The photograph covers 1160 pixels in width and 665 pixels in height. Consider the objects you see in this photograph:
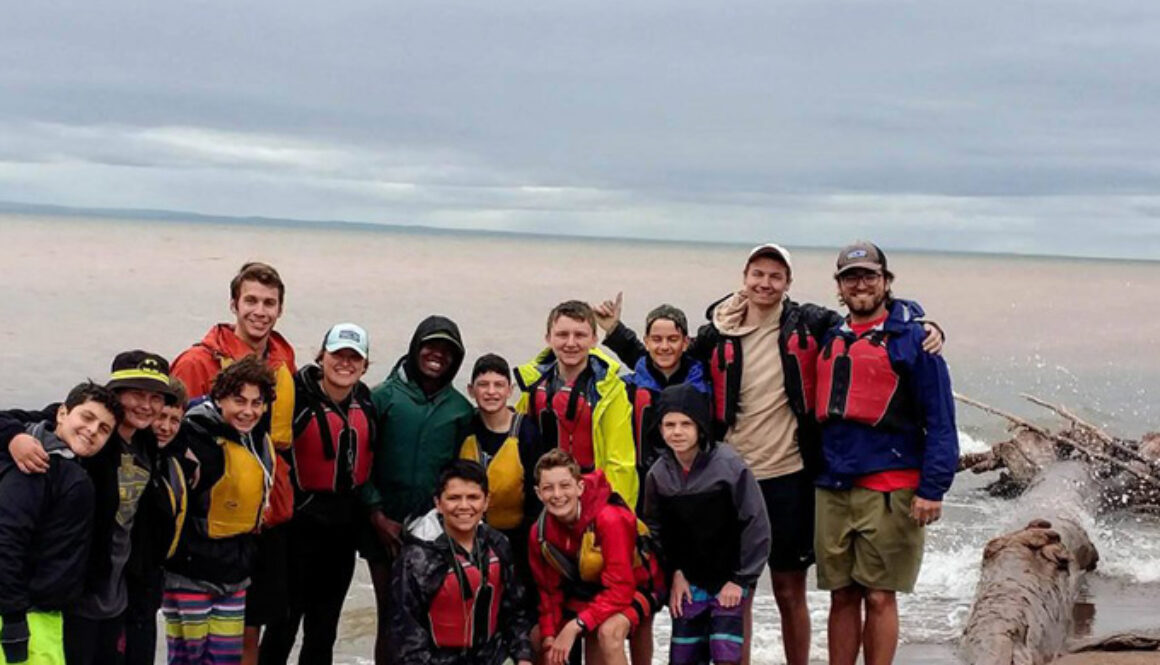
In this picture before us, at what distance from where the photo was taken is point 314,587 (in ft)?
22.5

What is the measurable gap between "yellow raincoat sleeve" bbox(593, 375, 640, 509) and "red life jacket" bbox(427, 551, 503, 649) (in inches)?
30.6

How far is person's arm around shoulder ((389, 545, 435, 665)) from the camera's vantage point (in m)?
6.31

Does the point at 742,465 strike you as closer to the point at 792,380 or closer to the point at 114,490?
the point at 792,380

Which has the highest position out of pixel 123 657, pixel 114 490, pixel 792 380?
pixel 792 380

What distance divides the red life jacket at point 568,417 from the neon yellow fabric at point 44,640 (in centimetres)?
251

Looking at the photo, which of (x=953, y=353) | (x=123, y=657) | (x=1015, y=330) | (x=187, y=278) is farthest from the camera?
(x=187, y=278)

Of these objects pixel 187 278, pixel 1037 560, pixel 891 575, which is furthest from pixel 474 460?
pixel 187 278

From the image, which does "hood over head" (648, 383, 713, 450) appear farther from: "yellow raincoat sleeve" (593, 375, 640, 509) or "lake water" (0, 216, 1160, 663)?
"lake water" (0, 216, 1160, 663)

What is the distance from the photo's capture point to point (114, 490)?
5.50m

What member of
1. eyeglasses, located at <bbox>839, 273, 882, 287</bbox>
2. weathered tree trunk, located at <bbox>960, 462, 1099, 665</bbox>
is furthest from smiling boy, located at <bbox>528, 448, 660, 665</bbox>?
weathered tree trunk, located at <bbox>960, 462, 1099, 665</bbox>

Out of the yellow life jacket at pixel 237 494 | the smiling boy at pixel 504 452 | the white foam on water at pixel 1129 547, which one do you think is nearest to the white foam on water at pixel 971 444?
the white foam on water at pixel 1129 547

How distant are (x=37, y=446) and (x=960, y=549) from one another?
10191 millimetres

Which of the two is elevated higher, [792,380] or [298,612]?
[792,380]

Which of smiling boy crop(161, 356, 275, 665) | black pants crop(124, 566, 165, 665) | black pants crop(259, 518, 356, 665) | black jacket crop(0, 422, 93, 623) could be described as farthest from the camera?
black pants crop(259, 518, 356, 665)
